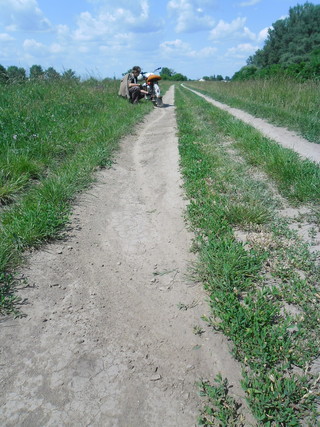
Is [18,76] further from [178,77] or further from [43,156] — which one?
[178,77]

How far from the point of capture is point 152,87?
48.6 feet

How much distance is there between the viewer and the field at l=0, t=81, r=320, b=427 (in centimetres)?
181

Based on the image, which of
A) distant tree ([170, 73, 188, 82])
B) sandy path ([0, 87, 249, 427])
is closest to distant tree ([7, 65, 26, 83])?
sandy path ([0, 87, 249, 427])

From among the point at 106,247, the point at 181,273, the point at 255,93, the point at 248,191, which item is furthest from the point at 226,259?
the point at 255,93

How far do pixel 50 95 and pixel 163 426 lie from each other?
9948mm

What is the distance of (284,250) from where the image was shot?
9.46 feet

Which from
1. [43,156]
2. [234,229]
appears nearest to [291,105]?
[43,156]

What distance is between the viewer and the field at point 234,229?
71.3 inches

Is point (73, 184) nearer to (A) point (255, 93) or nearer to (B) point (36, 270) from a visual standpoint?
(B) point (36, 270)

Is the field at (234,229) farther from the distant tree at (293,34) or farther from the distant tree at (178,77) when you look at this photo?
the distant tree at (178,77)

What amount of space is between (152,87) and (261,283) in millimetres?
14007

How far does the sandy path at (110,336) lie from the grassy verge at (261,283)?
14cm

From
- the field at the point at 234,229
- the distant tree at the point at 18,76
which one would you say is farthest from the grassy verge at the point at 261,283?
the distant tree at the point at 18,76

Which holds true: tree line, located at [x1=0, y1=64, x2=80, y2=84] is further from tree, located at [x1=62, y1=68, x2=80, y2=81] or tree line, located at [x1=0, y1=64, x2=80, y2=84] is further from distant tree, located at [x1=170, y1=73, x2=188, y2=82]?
distant tree, located at [x1=170, y1=73, x2=188, y2=82]
